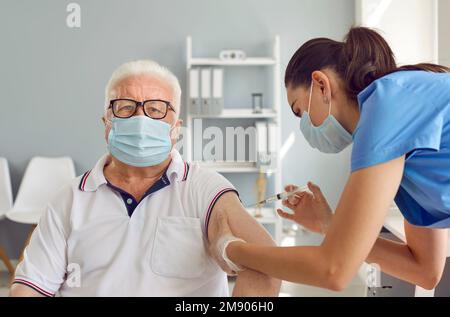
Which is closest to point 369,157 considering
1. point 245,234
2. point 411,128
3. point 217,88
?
point 411,128

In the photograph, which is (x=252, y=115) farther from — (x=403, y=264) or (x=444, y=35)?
(x=403, y=264)

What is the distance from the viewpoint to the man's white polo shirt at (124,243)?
1.28 metres

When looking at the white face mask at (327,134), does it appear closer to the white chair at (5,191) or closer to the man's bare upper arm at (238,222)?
the man's bare upper arm at (238,222)

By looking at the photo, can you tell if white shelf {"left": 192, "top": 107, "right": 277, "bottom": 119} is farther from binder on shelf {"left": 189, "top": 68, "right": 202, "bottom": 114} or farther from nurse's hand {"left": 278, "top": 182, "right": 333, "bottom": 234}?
nurse's hand {"left": 278, "top": 182, "right": 333, "bottom": 234}

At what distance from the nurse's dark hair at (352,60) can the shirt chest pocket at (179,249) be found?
0.44 meters

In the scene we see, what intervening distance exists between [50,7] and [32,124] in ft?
2.74

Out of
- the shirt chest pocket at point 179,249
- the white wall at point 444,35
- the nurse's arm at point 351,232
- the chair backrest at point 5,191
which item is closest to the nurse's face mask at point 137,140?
the shirt chest pocket at point 179,249

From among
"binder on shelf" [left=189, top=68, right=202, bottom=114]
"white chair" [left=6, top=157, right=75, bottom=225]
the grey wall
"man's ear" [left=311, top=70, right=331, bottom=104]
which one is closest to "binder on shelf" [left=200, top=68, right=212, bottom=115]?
"binder on shelf" [left=189, top=68, right=202, bottom=114]

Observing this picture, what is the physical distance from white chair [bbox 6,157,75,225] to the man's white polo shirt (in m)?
2.54

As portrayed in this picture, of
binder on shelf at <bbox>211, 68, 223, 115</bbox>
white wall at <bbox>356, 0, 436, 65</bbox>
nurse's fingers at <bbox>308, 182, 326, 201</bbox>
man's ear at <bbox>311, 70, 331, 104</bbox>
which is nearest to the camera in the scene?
man's ear at <bbox>311, 70, 331, 104</bbox>

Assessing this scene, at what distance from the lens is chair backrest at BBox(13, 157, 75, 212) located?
380 cm

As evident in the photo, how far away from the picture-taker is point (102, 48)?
3.84 meters

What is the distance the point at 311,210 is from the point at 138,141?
46 centimetres
